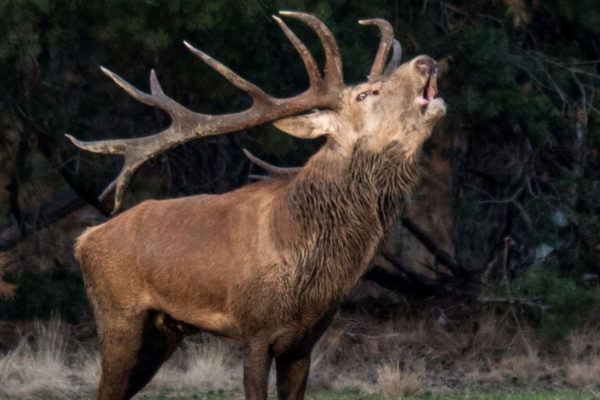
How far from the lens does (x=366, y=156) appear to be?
7082 mm

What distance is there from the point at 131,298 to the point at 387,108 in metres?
2.00

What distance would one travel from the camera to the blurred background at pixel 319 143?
35.9ft

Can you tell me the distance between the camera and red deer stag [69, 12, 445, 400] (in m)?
6.94

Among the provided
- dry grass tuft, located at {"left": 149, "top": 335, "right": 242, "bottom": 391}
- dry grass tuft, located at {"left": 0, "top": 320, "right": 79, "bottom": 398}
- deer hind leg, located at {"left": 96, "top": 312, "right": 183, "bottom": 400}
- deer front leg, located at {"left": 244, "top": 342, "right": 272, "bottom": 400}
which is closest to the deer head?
deer hind leg, located at {"left": 96, "top": 312, "right": 183, "bottom": 400}

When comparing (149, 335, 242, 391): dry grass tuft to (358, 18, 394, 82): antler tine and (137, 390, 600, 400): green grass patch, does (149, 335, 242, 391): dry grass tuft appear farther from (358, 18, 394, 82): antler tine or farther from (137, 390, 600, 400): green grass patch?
(358, 18, 394, 82): antler tine

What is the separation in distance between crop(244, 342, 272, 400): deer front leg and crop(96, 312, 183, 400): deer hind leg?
0.95 metres

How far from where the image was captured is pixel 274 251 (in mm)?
7008

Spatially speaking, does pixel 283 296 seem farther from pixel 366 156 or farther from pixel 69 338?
pixel 69 338

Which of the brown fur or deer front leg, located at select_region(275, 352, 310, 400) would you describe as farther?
deer front leg, located at select_region(275, 352, 310, 400)

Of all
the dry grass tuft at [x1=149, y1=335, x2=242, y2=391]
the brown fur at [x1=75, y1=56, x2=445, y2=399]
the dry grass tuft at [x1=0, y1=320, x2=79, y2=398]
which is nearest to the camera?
the brown fur at [x1=75, y1=56, x2=445, y2=399]

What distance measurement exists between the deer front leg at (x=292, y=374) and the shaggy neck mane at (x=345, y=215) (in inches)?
16.9

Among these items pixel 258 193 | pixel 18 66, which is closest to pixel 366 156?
pixel 258 193

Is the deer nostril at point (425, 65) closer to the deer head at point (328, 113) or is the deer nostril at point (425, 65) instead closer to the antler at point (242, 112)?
the deer head at point (328, 113)

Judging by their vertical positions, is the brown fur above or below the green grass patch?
above
